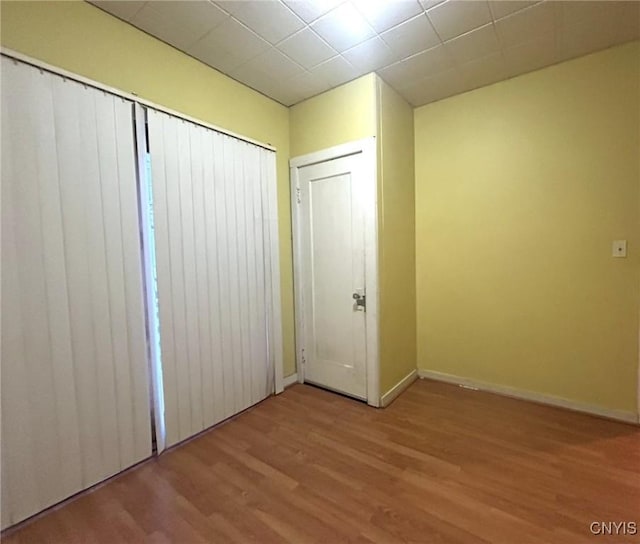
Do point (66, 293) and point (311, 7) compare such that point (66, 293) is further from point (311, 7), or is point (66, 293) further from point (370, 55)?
point (370, 55)

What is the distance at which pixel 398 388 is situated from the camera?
2.88 metres

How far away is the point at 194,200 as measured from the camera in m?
2.23

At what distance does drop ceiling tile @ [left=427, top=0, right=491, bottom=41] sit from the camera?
73.6 inches

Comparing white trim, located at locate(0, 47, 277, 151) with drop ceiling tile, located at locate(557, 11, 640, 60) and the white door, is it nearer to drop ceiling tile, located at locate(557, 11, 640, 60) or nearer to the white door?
the white door

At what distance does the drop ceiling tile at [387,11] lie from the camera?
1.83m

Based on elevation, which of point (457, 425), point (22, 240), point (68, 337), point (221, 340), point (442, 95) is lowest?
point (457, 425)

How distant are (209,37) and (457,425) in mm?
3267

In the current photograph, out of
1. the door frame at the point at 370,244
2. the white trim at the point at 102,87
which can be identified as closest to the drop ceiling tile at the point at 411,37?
the door frame at the point at 370,244

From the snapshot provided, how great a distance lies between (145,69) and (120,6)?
0.31 meters

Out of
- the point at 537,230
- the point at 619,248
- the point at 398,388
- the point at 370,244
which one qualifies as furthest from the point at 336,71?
the point at 398,388

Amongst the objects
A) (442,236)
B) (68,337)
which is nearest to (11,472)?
(68,337)

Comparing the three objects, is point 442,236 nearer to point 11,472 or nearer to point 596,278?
point 596,278

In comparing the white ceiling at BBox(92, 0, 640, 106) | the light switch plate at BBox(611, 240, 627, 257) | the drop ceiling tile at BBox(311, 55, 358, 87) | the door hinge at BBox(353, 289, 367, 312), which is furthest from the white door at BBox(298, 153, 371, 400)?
the light switch plate at BBox(611, 240, 627, 257)

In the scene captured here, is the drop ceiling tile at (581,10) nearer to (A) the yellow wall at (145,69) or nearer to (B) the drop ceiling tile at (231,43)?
(B) the drop ceiling tile at (231,43)
